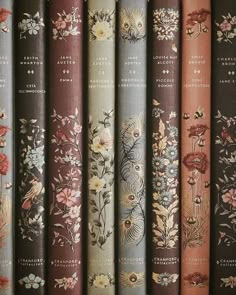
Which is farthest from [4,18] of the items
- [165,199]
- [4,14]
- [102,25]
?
[165,199]

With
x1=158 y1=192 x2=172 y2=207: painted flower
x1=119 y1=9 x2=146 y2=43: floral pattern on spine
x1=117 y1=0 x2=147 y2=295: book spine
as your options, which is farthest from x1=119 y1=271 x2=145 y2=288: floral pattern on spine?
x1=119 y1=9 x2=146 y2=43: floral pattern on spine

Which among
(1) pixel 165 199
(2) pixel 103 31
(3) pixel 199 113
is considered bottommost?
(1) pixel 165 199

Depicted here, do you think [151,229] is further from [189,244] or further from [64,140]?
[64,140]

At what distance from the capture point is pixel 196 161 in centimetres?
68

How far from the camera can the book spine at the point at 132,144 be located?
26.6 inches

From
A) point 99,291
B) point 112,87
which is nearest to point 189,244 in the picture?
point 99,291

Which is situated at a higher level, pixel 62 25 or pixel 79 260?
pixel 62 25

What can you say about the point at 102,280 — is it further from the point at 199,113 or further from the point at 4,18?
the point at 4,18

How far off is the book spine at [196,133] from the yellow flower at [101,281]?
0.12 m

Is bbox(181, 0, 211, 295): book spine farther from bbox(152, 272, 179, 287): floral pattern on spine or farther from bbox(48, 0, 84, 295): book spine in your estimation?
bbox(48, 0, 84, 295): book spine

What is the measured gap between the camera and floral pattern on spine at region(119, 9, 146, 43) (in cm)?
68

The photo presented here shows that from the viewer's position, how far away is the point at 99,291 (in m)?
0.69

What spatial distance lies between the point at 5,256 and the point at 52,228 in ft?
0.25

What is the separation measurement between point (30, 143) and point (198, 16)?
300mm
